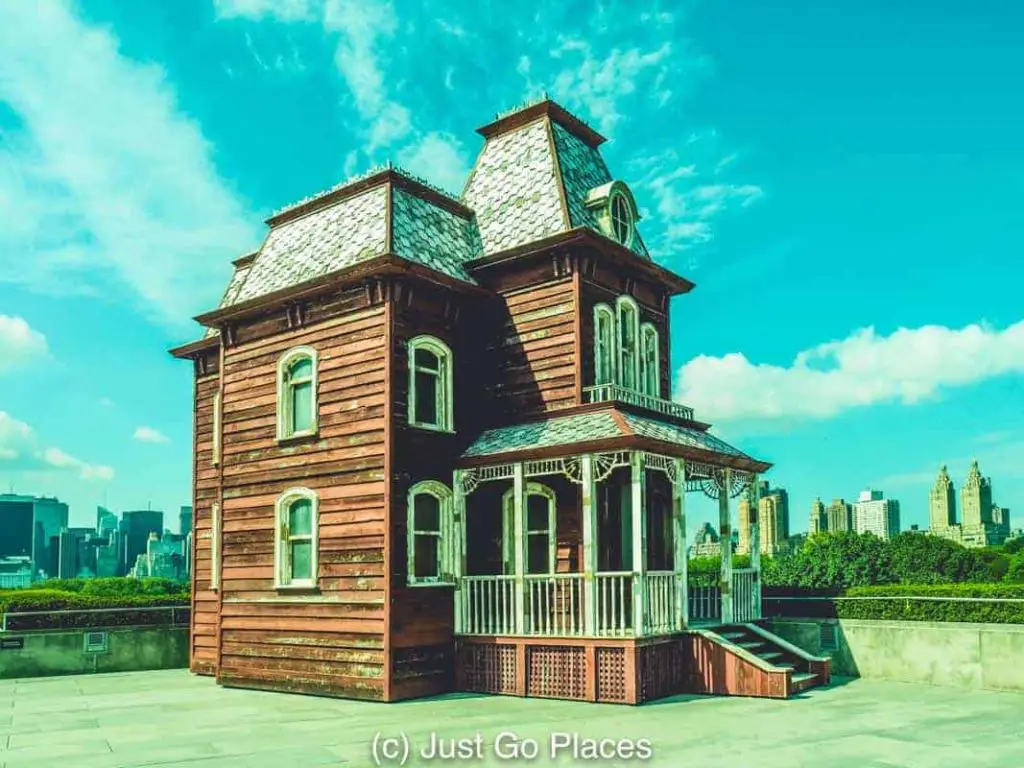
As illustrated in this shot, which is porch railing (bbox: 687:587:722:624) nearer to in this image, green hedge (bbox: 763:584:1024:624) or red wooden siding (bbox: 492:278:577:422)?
green hedge (bbox: 763:584:1024:624)

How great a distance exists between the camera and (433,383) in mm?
18750

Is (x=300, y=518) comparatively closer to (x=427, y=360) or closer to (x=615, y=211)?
(x=427, y=360)

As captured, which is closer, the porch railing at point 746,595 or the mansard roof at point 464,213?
the mansard roof at point 464,213

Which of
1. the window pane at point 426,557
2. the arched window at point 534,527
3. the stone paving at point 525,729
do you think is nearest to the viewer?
the stone paving at point 525,729

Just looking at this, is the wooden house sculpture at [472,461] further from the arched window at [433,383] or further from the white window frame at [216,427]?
the white window frame at [216,427]

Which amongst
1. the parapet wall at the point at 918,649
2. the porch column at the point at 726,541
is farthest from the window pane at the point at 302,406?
the parapet wall at the point at 918,649

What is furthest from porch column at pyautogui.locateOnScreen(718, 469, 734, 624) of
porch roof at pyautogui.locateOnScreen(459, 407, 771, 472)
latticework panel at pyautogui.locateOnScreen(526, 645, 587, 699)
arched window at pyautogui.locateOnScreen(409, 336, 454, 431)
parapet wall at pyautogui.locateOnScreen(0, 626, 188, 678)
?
parapet wall at pyautogui.locateOnScreen(0, 626, 188, 678)

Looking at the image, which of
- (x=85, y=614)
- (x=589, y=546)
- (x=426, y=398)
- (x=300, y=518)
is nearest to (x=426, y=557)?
(x=300, y=518)

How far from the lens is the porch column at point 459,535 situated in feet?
59.1

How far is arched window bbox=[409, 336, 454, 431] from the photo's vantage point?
18375 mm

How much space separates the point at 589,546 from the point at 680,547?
6.03ft

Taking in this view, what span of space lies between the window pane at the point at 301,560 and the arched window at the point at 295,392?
2.04 m

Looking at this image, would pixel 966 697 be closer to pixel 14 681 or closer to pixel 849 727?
pixel 849 727

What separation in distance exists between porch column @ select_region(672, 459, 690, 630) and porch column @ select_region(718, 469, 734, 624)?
4.17ft
